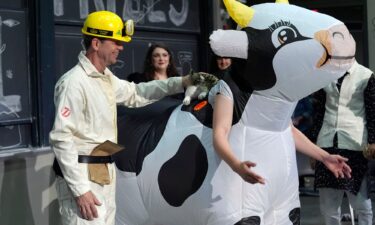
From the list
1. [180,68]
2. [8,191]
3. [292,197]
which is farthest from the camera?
[180,68]

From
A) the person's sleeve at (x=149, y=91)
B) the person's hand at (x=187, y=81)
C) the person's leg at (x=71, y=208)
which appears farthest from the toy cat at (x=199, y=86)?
the person's leg at (x=71, y=208)

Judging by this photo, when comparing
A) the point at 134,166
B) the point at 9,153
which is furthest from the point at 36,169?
the point at 134,166

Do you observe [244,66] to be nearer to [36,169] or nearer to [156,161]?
[156,161]

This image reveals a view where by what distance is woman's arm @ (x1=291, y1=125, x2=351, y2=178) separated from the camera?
4.82 metres

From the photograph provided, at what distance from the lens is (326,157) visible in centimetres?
486

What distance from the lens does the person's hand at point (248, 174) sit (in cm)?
419

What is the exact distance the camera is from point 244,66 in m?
4.50

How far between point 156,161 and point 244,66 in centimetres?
80

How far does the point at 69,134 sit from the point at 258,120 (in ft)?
3.42

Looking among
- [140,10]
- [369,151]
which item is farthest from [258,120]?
[140,10]

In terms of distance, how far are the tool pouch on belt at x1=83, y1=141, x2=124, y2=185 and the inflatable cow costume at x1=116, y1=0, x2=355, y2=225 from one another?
0.36m

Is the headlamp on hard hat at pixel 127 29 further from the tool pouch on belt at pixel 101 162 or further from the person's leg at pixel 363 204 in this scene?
the person's leg at pixel 363 204

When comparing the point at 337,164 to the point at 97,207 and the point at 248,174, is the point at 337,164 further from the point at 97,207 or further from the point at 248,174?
the point at 97,207

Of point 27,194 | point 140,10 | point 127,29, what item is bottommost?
point 27,194
